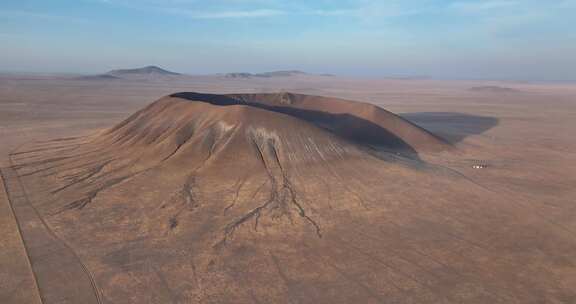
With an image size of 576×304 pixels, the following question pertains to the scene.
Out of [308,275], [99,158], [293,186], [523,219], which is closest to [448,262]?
[308,275]

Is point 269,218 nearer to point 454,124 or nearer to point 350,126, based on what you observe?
point 350,126

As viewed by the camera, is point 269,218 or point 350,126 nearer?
point 269,218

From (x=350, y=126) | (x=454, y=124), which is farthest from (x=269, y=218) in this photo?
(x=454, y=124)

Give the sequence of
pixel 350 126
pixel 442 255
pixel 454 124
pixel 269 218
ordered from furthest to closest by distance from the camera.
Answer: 1. pixel 454 124
2. pixel 350 126
3. pixel 269 218
4. pixel 442 255

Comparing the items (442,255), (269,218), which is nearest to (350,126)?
(269,218)

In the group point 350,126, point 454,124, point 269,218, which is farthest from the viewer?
point 454,124

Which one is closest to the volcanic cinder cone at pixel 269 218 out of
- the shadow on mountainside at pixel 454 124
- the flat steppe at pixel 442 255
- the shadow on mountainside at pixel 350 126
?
the flat steppe at pixel 442 255

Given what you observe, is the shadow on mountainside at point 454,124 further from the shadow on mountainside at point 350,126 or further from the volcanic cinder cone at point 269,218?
the volcanic cinder cone at point 269,218

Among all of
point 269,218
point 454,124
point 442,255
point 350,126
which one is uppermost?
point 350,126

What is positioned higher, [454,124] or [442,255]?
[454,124]

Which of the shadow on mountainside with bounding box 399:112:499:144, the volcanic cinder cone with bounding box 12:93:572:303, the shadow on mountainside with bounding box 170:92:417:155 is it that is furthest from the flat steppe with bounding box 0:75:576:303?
the shadow on mountainside with bounding box 399:112:499:144
